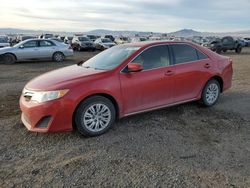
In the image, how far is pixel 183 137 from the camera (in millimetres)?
4848

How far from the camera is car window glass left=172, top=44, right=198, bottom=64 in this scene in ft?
19.5

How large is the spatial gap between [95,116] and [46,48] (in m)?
13.6

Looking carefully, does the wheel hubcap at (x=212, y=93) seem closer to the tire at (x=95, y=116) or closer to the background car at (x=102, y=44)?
the tire at (x=95, y=116)

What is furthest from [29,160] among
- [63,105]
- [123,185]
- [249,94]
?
Result: [249,94]

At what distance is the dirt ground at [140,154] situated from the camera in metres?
3.56

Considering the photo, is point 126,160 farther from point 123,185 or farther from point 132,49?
Result: point 132,49

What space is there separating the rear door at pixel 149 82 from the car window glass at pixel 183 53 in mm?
234

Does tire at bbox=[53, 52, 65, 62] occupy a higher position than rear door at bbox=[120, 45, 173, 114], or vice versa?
rear door at bbox=[120, 45, 173, 114]

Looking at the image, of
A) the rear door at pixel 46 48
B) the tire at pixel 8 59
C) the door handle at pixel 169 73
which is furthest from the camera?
the rear door at pixel 46 48

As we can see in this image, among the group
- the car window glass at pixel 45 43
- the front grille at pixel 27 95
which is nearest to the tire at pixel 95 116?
the front grille at pixel 27 95

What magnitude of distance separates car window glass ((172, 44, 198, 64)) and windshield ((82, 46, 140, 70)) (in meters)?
0.90

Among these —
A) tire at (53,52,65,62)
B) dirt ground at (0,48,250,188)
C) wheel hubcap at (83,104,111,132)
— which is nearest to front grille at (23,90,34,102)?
dirt ground at (0,48,250,188)

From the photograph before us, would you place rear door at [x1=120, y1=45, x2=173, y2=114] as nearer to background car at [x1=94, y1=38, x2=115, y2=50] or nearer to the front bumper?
the front bumper

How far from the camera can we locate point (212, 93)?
21.7ft
